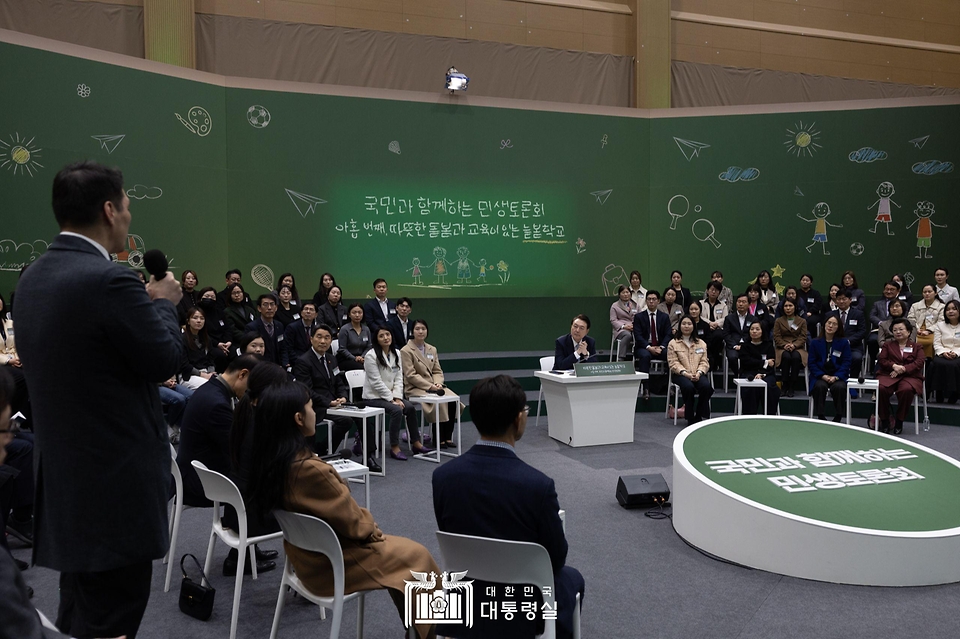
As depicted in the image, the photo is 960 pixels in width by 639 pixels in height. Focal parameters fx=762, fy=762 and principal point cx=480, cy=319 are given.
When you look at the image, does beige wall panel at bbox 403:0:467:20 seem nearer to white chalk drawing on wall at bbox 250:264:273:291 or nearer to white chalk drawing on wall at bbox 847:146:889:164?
white chalk drawing on wall at bbox 250:264:273:291

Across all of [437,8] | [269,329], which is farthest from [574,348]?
[437,8]

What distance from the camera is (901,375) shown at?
7414 millimetres

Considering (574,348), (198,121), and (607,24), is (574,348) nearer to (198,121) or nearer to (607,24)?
(198,121)

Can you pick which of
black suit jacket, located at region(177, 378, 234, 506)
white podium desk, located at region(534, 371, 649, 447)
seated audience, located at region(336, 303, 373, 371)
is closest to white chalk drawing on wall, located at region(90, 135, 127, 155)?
seated audience, located at region(336, 303, 373, 371)

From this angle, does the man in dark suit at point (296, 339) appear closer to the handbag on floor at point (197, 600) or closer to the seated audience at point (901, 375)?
the handbag on floor at point (197, 600)

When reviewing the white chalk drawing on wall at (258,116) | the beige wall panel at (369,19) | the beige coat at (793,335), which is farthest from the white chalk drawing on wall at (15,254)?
the beige coat at (793,335)

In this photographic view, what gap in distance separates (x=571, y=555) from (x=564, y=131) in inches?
296

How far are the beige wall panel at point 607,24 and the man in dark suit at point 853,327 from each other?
5.37 metres

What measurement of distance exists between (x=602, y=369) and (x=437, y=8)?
21.0ft

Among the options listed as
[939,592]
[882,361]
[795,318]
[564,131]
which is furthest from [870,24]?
[939,592]

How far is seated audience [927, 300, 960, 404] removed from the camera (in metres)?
7.96

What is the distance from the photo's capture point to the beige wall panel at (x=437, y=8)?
10.7 meters

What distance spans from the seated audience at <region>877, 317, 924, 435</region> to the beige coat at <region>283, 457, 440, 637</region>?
6398mm

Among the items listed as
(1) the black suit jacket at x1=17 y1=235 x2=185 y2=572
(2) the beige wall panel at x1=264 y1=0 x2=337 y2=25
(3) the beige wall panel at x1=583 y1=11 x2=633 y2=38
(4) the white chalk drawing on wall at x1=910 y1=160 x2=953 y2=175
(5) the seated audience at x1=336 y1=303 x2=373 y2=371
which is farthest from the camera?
(3) the beige wall panel at x1=583 y1=11 x2=633 y2=38
